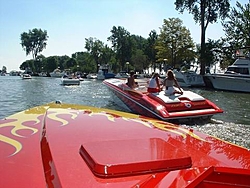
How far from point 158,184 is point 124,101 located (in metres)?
8.39

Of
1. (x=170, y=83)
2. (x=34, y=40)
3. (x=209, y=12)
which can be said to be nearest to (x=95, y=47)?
(x=34, y=40)

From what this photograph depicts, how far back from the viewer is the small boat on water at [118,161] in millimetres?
1527

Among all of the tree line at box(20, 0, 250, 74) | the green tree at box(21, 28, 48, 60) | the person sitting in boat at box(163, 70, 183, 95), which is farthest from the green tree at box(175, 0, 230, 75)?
the green tree at box(21, 28, 48, 60)

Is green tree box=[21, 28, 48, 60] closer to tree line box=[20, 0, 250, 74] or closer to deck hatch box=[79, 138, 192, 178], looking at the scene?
tree line box=[20, 0, 250, 74]

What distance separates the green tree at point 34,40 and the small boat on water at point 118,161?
8565 centimetres

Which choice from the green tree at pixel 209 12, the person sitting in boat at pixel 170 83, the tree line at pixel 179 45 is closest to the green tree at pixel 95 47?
the tree line at pixel 179 45

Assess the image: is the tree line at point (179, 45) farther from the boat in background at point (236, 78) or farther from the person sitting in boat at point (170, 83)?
the person sitting in boat at point (170, 83)

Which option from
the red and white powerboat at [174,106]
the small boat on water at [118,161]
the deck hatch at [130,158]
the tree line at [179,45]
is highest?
the tree line at [179,45]

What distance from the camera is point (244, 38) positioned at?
2717 cm

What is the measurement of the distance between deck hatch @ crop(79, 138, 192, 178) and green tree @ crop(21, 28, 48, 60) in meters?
86.3

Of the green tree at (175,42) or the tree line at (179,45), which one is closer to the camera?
the tree line at (179,45)

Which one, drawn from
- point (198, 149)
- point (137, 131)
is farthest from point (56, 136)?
point (198, 149)

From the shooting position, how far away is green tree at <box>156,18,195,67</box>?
128 ft

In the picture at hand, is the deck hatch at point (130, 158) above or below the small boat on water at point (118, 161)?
above
